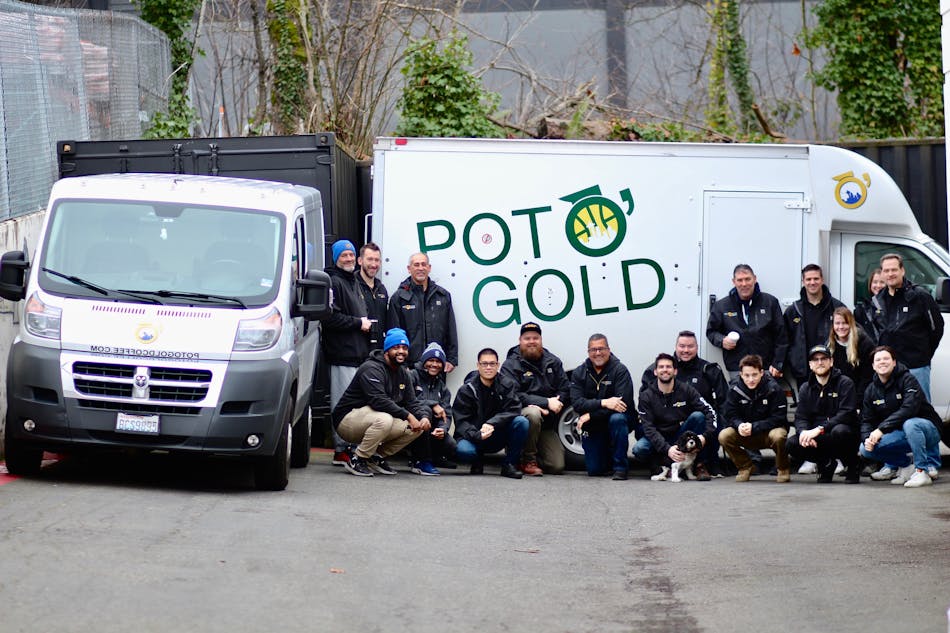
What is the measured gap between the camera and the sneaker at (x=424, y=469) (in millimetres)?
12766

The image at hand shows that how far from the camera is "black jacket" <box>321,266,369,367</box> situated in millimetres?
13062

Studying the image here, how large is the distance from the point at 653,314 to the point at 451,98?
5.99 meters

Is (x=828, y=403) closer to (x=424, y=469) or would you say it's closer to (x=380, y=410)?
(x=424, y=469)

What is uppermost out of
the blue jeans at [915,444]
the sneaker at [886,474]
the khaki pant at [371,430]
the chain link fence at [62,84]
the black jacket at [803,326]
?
the chain link fence at [62,84]

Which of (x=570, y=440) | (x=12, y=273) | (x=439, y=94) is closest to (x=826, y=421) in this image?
(x=570, y=440)

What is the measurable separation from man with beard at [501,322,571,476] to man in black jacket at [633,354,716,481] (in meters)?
0.78

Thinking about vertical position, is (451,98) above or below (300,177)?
above

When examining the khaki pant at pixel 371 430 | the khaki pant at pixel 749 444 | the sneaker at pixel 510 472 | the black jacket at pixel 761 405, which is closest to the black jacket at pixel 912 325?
the black jacket at pixel 761 405

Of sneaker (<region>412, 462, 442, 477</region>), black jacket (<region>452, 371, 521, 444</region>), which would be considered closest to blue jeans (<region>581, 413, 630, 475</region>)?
black jacket (<region>452, 371, 521, 444</region>)

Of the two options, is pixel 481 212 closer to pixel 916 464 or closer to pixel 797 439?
pixel 797 439

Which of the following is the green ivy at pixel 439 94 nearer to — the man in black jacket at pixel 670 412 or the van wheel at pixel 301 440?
the man in black jacket at pixel 670 412

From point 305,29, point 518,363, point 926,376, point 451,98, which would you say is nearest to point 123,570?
point 518,363

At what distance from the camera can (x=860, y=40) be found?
19484 mm

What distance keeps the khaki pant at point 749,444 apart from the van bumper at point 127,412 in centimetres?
456
